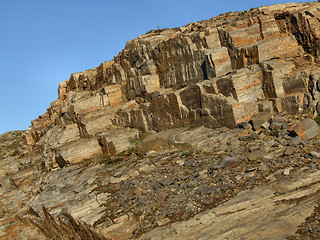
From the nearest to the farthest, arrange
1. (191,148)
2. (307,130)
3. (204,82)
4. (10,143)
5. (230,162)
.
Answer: (230,162) < (307,130) < (191,148) < (204,82) < (10,143)

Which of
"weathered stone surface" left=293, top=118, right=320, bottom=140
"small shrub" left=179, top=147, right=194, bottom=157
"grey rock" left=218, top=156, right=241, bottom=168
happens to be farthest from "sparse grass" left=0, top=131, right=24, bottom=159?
"weathered stone surface" left=293, top=118, right=320, bottom=140

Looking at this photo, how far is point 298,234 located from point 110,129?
2025 cm

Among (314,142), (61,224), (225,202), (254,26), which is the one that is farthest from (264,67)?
(61,224)

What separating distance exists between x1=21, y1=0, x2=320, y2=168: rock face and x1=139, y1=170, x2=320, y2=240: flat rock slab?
7547 mm

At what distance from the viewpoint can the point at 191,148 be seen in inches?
689

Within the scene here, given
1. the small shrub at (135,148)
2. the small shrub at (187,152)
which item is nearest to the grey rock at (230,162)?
the small shrub at (187,152)

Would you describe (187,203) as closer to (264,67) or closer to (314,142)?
(314,142)

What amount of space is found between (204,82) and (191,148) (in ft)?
18.5

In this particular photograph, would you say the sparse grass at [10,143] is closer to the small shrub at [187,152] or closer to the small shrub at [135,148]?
the small shrub at [135,148]

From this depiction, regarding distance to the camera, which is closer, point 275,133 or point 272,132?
point 275,133

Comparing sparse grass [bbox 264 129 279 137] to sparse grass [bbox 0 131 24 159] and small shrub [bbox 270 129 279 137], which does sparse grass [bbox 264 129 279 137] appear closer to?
small shrub [bbox 270 129 279 137]

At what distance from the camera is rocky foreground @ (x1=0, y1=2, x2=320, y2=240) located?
11.0 metres

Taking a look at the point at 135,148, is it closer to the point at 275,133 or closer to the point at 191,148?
the point at 191,148

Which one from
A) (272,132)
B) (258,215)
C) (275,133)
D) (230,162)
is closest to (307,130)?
(275,133)
